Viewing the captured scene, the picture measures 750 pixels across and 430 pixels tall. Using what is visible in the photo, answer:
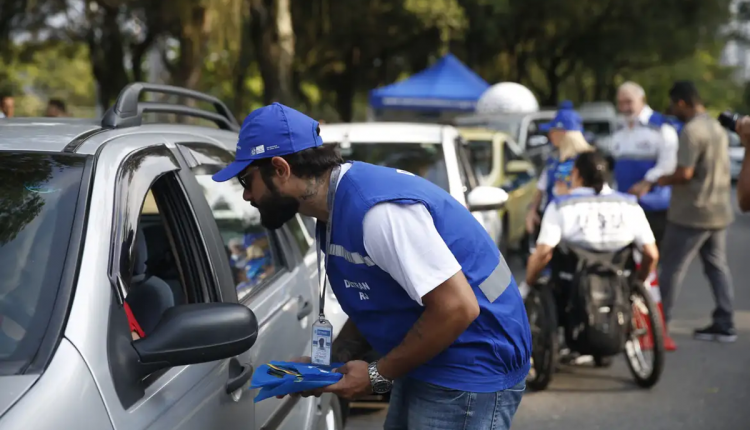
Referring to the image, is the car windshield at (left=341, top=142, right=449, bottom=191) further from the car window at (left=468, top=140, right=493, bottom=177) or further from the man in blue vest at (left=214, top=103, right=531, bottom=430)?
the car window at (left=468, top=140, right=493, bottom=177)

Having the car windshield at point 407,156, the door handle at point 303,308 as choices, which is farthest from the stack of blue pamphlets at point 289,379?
the car windshield at point 407,156

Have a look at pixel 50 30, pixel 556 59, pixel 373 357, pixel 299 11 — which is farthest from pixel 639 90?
pixel 556 59

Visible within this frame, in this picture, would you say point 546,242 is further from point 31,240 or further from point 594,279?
point 31,240

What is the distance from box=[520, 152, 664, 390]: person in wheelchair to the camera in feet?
18.6

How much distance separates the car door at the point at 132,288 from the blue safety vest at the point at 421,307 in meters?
0.46

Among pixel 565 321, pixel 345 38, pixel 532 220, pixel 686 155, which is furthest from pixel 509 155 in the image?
pixel 345 38

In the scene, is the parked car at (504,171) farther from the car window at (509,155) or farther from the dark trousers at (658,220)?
the dark trousers at (658,220)

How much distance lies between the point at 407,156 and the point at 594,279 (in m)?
1.73

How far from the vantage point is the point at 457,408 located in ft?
8.43

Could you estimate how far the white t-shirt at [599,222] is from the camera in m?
5.77

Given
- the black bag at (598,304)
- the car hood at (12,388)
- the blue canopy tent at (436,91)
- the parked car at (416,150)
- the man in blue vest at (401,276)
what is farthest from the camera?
the blue canopy tent at (436,91)

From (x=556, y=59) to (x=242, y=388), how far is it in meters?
35.1

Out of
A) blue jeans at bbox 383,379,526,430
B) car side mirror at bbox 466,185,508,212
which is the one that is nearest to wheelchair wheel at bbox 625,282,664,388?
car side mirror at bbox 466,185,508,212

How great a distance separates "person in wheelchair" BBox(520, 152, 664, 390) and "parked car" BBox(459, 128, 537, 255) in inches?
184
